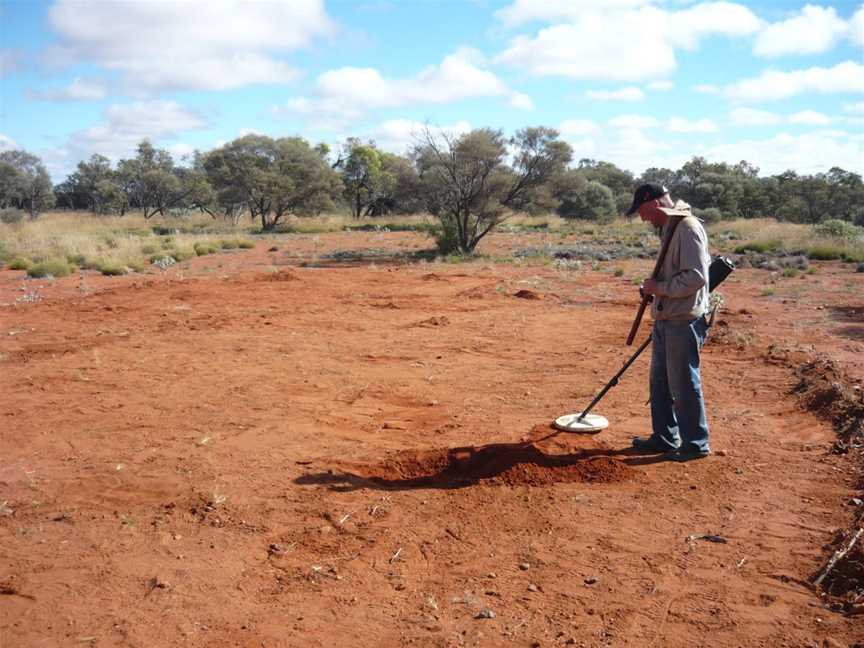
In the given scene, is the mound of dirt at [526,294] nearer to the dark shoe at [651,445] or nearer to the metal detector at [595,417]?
the metal detector at [595,417]

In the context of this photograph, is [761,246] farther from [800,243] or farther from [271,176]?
[271,176]

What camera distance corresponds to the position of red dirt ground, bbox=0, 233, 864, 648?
352cm

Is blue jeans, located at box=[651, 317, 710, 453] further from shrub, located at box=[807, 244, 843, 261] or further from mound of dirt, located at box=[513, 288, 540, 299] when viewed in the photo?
shrub, located at box=[807, 244, 843, 261]

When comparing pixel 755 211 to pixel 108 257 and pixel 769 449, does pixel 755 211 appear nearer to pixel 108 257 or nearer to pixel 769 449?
pixel 108 257

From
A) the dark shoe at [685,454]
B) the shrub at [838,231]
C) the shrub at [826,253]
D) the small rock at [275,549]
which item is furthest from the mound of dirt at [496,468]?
the shrub at [838,231]

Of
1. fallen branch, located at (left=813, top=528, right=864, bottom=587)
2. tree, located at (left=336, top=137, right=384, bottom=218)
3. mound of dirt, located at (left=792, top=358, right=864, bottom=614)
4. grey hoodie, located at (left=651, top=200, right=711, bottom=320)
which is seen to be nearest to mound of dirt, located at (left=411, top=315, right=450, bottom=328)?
mound of dirt, located at (left=792, top=358, right=864, bottom=614)

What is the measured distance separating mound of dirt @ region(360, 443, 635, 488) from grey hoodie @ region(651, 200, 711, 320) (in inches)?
47.6

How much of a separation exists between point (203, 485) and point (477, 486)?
6.45 feet

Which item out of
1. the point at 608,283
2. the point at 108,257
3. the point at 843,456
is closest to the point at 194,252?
the point at 108,257

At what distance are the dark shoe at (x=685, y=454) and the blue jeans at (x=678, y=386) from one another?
2 centimetres

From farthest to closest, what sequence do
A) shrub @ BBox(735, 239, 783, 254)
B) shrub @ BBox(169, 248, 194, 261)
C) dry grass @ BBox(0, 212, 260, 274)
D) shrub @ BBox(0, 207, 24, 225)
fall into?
1. shrub @ BBox(0, 207, 24, 225)
2. shrub @ BBox(735, 239, 783, 254)
3. shrub @ BBox(169, 248, 194, 261)
4. dry grass @ BBox(0, 212, 260, 274)

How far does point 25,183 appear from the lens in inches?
1836

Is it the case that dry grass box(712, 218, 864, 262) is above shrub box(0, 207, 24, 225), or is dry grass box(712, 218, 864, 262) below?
below

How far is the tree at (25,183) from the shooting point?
45.6m
